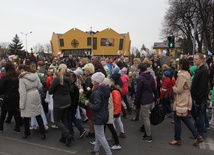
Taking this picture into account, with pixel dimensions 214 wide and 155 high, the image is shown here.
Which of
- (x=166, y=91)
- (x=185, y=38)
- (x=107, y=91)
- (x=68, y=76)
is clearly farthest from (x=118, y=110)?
(x=185, y=38)

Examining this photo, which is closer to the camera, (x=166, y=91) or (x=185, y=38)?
(x=166, y=91)

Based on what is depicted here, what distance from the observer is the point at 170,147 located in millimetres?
5020

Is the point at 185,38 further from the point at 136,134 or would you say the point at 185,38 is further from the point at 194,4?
the point at 136,134

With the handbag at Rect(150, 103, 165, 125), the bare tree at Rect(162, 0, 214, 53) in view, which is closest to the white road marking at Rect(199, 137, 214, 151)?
the handbag at Rect(150, 103, 165, 125)

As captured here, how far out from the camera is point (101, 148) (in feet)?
16.2

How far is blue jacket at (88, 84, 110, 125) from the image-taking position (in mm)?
4137

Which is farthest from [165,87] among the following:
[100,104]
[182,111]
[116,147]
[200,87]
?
[100,104]

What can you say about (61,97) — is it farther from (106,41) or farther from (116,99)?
(106,41)

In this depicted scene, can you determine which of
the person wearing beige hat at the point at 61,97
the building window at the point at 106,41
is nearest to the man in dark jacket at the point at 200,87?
the person wearing beige hat at the point at 61,97

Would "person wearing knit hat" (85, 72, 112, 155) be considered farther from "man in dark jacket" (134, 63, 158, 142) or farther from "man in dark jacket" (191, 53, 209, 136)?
"man in dark jacket" (191, 53, 209, 136)

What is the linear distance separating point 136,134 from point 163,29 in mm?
36024

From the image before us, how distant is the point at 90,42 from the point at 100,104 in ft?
187

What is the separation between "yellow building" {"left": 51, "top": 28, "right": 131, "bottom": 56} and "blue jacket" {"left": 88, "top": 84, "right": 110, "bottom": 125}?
55.4 m

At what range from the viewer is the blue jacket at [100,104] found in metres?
4.14
